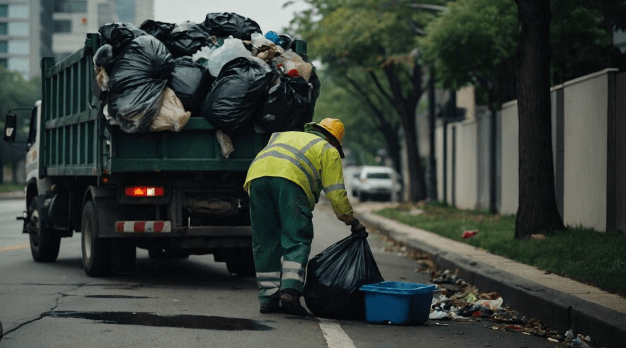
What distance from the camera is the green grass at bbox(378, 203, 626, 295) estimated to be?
31.8 ft

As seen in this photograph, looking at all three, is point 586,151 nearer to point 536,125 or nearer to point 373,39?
point 536,125

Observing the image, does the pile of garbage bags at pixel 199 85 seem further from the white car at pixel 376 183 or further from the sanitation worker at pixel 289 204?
the white car at pixel 376 183

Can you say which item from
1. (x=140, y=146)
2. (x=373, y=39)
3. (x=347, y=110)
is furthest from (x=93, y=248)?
(x=347, y=110)

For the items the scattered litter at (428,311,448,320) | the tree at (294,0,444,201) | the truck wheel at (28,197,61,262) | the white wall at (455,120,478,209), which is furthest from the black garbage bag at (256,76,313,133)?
the tree at (294,0,444,201)

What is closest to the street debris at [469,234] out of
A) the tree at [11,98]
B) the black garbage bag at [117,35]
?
the black garbage bag at [117,35]

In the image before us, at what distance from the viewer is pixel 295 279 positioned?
8.34m

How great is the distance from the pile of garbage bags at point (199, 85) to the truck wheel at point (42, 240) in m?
3.46

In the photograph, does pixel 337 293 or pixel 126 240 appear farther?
pixel 126 240

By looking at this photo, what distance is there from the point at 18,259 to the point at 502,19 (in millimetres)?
11372

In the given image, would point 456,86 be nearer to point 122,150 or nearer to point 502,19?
point 502,19

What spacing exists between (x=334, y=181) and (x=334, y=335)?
1533 millimetres

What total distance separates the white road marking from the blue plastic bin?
327 millimetres

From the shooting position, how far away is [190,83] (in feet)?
35.1

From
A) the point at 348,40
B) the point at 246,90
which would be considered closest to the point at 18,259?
the point at 246,90
